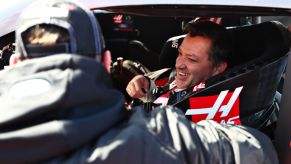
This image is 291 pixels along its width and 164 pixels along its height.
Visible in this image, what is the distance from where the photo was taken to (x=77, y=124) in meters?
0.87

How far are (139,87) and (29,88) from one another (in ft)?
4.65

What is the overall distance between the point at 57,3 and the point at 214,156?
55 cm

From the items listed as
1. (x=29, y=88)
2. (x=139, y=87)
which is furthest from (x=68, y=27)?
(x=139, y=87)

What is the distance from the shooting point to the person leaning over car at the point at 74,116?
34.1 inches

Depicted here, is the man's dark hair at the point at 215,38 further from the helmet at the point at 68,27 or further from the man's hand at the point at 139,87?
the helmet at the point at 68,27

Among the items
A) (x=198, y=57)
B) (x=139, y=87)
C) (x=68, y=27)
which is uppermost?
(x=68, y=27)

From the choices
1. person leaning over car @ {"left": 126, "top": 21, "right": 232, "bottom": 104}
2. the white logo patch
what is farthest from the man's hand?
the white logo patch

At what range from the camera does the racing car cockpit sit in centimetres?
163

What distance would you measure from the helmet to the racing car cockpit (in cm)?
66

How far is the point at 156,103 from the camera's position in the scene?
207 cm

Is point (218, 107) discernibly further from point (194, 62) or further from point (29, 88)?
point (29, 88)

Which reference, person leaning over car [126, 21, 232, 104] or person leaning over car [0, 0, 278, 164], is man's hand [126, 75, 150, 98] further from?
person leaning over car [0, 0, 278, 164]

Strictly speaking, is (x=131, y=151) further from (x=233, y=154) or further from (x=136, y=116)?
(x=233, y=154)

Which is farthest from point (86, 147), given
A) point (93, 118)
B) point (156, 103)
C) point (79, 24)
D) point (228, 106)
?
point (156, 103)
